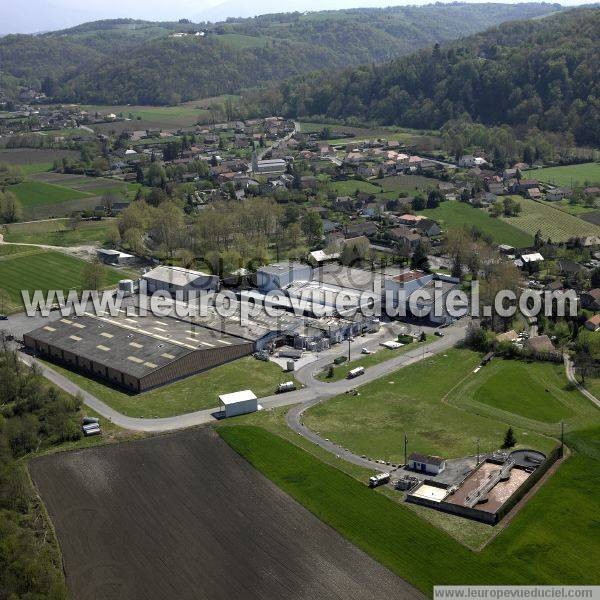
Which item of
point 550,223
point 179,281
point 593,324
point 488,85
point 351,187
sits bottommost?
point 593,324

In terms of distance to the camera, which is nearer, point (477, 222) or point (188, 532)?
point (188, 532)

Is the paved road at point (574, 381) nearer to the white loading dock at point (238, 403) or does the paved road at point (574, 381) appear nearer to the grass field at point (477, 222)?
the white loading dock at point (238, 403)

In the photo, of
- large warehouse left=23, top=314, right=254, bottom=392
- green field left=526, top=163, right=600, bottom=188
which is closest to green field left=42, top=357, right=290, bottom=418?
large warehouse left=23, top=314, right=254, bottom=392

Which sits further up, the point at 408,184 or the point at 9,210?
the point at 9,210

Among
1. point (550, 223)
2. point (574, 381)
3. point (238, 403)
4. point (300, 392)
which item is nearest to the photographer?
point (238, 403)

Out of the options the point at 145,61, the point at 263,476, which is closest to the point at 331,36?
the point at 145,61

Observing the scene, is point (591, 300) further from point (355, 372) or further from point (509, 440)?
point (509, 440)

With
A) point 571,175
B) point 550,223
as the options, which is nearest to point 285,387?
point 550,223
